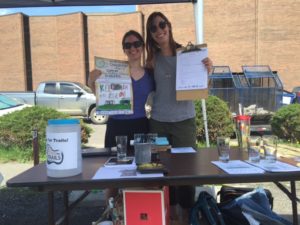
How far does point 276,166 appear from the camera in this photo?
2609mm

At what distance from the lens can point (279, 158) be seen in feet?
9.74

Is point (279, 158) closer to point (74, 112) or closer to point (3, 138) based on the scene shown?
point (3, 138)

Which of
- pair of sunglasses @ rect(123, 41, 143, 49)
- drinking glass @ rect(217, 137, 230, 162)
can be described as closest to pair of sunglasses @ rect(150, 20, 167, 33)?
pair of sunglasses @ rect(123, 41, 143, 49)

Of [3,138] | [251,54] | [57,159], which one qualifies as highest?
[251,54]

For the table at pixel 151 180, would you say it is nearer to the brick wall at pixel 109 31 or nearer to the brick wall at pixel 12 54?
the brick wall at pixel 109 31

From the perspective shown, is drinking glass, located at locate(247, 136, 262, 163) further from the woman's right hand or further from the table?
the woman's right hand

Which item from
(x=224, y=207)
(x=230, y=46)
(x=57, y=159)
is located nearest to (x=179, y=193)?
(x=224, y=207)

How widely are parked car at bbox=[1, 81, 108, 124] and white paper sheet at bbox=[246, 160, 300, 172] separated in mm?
13870

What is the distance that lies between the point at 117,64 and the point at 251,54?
2450 centimetres

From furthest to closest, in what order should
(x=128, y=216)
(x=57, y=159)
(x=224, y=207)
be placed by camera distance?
1. (x=224, y=207)
2. (x=128, y=216)
3. (x=57, y=159)

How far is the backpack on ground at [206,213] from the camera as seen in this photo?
9.78ft

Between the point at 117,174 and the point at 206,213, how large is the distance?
0.92 meters

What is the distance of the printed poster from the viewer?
11.2 ft

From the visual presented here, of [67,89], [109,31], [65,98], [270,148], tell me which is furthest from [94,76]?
[109,31]
